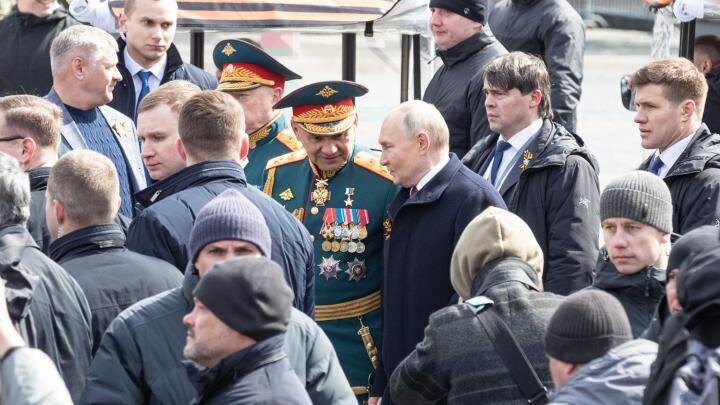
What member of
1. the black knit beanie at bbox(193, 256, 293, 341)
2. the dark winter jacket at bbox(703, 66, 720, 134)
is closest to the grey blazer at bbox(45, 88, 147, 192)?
the black knit beanie at bbox(193, 256, 293, 341)

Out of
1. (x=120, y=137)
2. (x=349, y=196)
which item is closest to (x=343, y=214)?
(x=349, y=196)

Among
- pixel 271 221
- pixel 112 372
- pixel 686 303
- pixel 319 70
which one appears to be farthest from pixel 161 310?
pixel 319 70

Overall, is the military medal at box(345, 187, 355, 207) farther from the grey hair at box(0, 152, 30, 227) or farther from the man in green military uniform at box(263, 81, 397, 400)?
the grey hair at box(0, 152, 30, 227)

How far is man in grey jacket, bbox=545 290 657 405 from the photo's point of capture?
3400mm

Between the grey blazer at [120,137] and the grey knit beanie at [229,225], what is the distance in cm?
234

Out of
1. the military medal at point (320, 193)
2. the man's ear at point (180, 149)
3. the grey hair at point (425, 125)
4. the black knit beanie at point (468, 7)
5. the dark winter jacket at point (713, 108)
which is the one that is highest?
the black knit beanie at point (468, 7)

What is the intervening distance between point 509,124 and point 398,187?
68 centimetres

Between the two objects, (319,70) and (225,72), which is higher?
(225,72)

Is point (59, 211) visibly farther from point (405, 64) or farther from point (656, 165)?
point (405, 64)

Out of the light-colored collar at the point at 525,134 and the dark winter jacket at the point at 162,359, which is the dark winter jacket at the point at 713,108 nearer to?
the light-colored collar at the point at 525,134

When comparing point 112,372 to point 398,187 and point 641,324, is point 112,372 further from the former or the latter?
point 398,187

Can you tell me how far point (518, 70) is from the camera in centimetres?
619

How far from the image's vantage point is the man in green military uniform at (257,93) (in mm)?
6754

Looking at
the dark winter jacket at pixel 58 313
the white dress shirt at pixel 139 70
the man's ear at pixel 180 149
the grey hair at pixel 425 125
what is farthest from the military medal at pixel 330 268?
the white dress shirt at pixel 139 70
